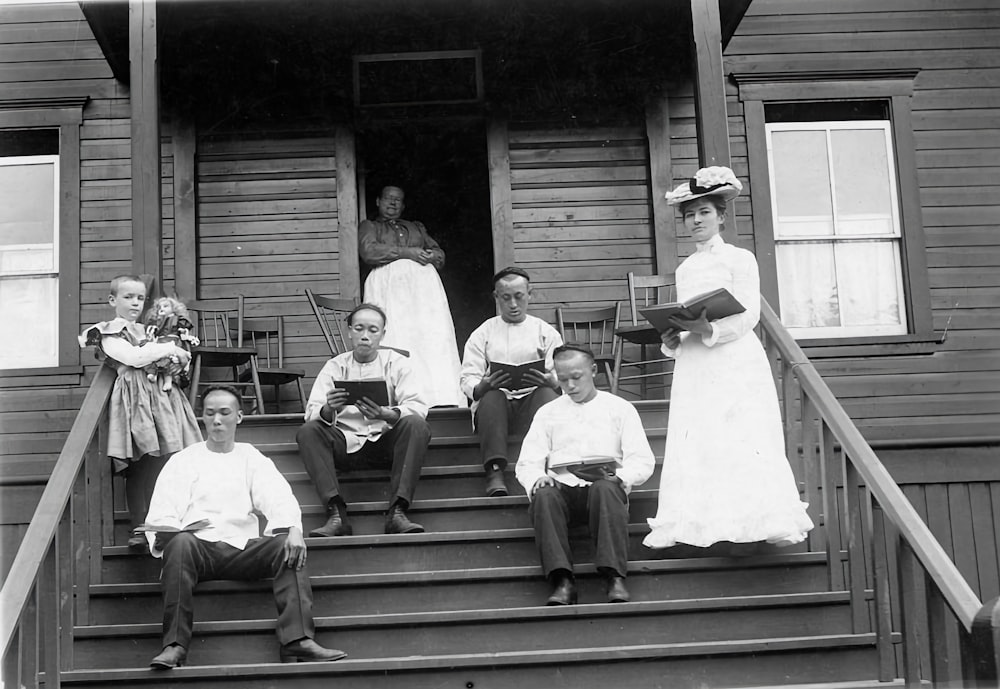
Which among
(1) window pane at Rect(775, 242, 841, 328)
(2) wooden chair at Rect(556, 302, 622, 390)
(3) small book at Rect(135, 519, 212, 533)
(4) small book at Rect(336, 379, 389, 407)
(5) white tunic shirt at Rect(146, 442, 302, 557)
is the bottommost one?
(3) small book at Rect(135, 519, 212, 533)

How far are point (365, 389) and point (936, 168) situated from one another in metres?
4.48

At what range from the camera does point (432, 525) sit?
568cm

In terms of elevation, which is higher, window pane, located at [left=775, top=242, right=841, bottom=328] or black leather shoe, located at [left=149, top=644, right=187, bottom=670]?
window pane, located at [left=775, top=242, right=841, bottom=328]

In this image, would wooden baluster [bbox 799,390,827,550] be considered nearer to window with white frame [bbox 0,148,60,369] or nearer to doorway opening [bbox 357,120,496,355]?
doorway opening [bbox 357,120,496,355]

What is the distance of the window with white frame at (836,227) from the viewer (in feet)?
27.0

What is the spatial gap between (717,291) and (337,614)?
206 cm

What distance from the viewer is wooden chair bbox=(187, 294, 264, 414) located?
727cm

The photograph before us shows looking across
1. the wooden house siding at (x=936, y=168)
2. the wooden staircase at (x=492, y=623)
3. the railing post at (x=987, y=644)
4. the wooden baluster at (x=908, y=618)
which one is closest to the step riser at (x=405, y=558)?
the wooden staircase at (x=492, y=623)

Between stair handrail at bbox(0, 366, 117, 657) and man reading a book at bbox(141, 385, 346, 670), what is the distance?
35 centimetres

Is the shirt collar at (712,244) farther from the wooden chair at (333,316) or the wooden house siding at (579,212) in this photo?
the wooden chair at (333,316)

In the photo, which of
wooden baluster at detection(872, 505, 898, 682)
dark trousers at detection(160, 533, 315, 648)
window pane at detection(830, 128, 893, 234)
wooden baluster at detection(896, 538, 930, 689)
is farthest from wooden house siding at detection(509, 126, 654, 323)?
wooden baluster at detection(896, 538, 930, 689)

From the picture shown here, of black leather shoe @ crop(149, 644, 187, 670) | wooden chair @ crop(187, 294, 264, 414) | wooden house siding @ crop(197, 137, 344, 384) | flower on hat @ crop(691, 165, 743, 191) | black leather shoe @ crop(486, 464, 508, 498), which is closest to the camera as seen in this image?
black leather shoe @ crop(149, 644, 187, 670)

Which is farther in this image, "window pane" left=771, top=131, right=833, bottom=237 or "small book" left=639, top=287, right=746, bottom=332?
"window pane" left=771, top=131, right=833, bottom=237

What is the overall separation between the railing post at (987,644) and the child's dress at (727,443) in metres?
1.32
